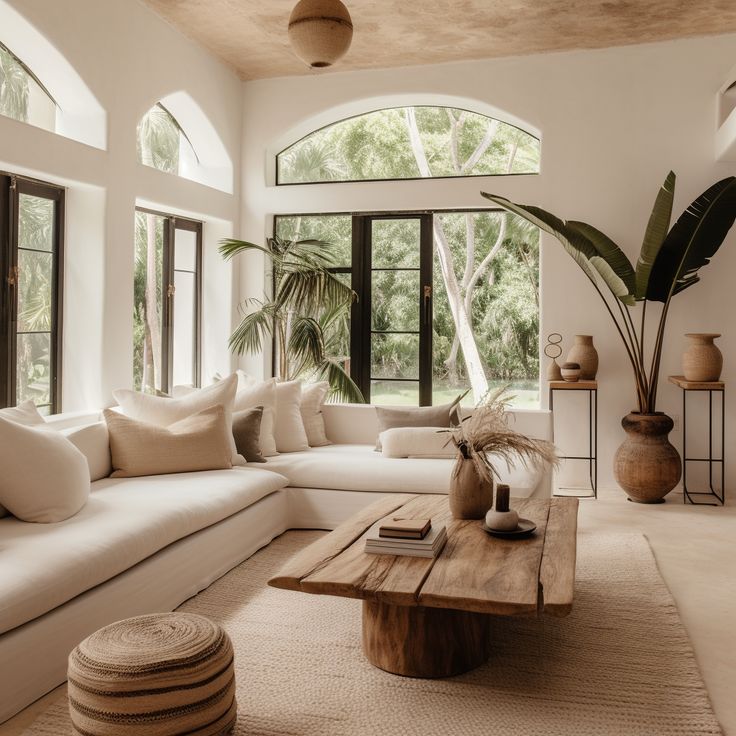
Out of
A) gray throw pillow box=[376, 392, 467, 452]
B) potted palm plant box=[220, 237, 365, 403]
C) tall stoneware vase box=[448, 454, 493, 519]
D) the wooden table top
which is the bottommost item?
the wooden table top

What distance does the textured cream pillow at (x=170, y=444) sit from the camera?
Answer: 4086mm

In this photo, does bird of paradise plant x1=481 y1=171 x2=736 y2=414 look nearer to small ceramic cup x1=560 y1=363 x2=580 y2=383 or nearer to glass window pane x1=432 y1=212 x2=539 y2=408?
small ceramic cup x1=560 y1=363 x2=580 y2=383

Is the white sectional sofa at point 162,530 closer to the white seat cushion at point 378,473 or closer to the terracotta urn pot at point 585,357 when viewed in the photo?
the white seat cushion at point 378,473

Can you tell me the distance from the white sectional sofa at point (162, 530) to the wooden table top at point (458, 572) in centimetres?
71

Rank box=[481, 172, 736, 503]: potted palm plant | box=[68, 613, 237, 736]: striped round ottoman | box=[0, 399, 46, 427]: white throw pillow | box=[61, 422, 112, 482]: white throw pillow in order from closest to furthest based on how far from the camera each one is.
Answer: box=[68, 613, 237, 736]: striped round ottoman → box=[0, 399, 46, 427]: white throw pillow → box=[61, 422, 112, 482]: white throw pillow → box=[481, 172, 736, 503]: potted palm plant

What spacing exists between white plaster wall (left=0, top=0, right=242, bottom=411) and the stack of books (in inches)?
108

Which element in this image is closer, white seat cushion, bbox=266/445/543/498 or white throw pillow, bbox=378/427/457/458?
white seat cushion, bbox=266/445/543/498

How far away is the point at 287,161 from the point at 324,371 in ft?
6.57

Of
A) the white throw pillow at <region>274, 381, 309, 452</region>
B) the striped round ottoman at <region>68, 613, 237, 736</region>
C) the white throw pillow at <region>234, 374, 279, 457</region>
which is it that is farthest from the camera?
the white throw pillow at <region>274, 381, 309, 452</region>

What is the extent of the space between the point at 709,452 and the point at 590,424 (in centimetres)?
87

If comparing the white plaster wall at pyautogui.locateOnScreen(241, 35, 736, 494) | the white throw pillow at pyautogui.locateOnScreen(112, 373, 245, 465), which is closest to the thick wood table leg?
the white throw pillow at pyautogui.locateOnScreen(112, 373, 245, 465)

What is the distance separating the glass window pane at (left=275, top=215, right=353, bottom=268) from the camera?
6590 millimetres

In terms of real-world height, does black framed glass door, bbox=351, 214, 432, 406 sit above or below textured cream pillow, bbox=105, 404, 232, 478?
above

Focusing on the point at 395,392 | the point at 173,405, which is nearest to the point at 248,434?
the point at 173,405
